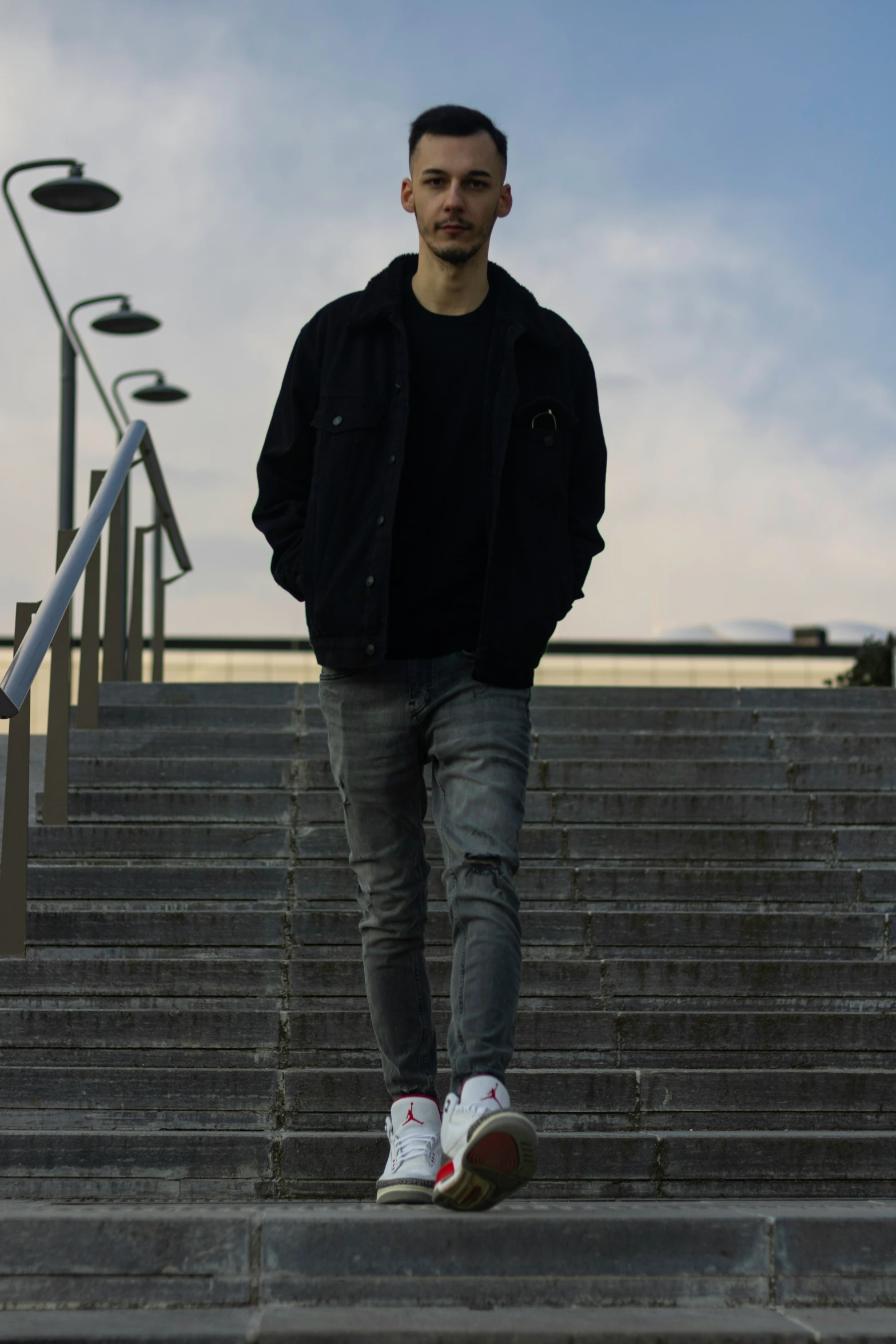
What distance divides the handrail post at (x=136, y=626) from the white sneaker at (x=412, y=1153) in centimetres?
489

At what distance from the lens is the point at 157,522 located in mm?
9164

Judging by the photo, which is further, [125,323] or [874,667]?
[874,667]

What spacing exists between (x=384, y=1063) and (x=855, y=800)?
2.73 metres

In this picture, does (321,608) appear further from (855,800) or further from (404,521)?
(855,800)

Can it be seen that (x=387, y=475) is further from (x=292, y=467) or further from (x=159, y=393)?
(x=159, y=393)

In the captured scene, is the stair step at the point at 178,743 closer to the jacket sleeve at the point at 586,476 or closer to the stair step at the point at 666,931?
the stair step at the point at 666,931

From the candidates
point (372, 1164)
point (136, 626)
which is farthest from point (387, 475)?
point (136, 626)

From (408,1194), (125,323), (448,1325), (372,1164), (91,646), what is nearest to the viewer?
(448,1325)

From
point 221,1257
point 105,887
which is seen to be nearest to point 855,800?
point 105,887

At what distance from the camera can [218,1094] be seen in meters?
3.88

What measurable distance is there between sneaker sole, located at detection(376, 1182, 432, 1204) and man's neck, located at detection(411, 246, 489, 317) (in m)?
1.56

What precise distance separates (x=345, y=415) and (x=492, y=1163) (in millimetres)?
1319

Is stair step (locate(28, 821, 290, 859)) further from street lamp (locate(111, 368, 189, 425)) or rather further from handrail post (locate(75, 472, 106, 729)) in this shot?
street lamp (locate(111, 368, 189, 425))

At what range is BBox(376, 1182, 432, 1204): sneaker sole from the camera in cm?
306
